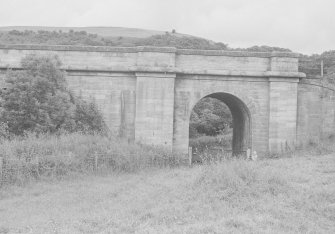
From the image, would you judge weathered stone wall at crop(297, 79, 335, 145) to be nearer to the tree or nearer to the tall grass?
the tall grass

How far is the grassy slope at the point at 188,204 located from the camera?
7500mm

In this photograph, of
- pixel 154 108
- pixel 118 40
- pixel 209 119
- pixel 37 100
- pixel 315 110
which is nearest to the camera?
pixel 37 100

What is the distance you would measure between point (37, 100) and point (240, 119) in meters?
9.02

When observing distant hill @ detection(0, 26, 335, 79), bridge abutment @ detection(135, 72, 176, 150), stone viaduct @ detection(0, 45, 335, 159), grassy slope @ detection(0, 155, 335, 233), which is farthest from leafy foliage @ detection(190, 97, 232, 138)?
grassy slope @ detection(0, 155, 335, 233)

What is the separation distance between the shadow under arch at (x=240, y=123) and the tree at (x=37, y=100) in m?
6.34

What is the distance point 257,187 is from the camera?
31.0 ft

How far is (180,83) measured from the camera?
58.4 feet

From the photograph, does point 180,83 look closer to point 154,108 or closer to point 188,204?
point 154,108

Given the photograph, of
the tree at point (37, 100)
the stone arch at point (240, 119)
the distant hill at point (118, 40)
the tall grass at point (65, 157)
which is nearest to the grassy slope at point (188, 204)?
the tall grass at point (65, 157)

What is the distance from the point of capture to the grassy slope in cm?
750

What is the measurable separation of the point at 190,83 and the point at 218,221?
34.9 ft

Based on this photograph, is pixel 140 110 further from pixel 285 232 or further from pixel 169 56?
pixel 285 232

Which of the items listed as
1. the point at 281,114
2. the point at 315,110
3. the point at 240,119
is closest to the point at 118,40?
the point at 240,119

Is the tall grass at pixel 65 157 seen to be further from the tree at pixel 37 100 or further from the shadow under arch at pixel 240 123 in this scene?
the shadow under arch at pixel 240 123
